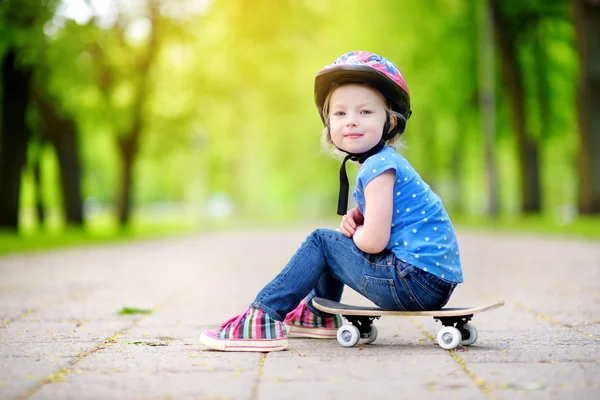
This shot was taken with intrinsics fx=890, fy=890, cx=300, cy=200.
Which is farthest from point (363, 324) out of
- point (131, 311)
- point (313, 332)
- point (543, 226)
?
point (543, 226)

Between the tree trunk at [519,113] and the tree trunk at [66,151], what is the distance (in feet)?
43.2

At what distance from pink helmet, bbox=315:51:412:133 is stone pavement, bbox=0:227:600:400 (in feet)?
4.41

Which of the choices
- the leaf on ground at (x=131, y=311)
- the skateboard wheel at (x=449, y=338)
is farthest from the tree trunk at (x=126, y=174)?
the skateboard wheel at (x=449, y=338)

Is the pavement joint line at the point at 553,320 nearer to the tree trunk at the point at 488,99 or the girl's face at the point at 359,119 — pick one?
the girl's face at the point at 359,119

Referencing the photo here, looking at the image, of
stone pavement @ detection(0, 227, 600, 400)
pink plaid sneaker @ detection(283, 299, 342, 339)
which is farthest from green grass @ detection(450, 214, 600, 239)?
pink plaid sneaker @ detection(283, 299, 342, 339)

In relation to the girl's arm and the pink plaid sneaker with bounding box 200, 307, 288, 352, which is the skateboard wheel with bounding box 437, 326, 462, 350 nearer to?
the girl's arm

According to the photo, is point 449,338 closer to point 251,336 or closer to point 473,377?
point 473,377

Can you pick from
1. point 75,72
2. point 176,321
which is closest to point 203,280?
point 176,321

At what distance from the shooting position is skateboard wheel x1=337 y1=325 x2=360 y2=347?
477 centimetres

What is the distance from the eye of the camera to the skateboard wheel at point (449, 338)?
4570 millimetres

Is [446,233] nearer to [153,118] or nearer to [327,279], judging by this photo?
[327,279]

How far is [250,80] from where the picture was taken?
98.9 feet

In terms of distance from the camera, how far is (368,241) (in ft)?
15.0

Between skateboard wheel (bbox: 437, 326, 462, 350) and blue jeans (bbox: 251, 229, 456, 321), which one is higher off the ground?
blue jeans (bbox: 251, 229, 456, 321)
